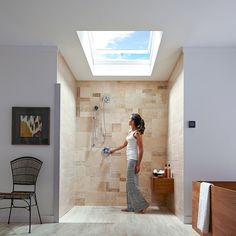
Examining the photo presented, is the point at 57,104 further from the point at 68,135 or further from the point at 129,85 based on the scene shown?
the point at 129,85

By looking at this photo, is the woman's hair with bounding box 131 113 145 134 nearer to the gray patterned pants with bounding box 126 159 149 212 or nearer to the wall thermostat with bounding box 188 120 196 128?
the gray patterned pants with bounding box 126 159 149 212

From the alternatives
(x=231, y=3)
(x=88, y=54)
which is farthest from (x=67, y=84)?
(x=231, y=3)

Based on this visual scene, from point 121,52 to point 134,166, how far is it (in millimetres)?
1914

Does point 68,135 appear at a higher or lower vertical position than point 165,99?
lower

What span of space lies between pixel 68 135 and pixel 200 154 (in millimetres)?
2114

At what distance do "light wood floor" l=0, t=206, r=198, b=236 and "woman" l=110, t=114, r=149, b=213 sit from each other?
182mm

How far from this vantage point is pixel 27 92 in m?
5.71

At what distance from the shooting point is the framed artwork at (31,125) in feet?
18.5

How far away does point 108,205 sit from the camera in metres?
7.32

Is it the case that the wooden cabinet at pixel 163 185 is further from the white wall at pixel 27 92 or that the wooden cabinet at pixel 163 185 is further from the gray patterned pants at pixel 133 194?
the white wall at pixel 27 92

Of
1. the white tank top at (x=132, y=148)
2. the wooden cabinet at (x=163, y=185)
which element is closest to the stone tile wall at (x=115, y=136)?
the white tank top at (x=132, y=148)

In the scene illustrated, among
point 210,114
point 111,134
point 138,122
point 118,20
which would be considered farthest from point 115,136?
point 118,20

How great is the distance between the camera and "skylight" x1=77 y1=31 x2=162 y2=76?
21.3ft

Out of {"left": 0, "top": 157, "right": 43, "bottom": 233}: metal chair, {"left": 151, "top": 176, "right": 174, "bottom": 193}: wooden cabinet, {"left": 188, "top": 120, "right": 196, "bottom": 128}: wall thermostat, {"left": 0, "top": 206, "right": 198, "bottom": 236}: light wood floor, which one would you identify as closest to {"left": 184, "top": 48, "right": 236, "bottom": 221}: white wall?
{"left": 188, "top": 120, "right": 196, "bottom": 128}: wall thermostat
